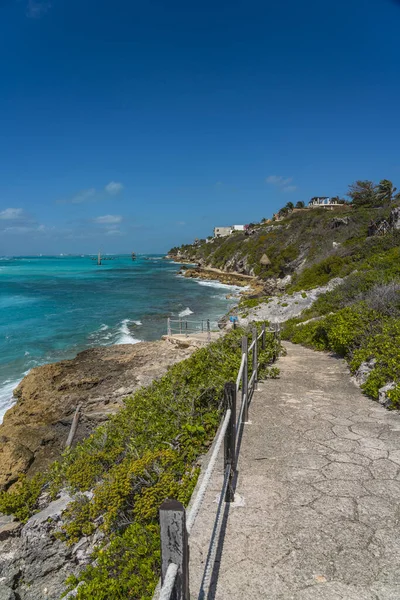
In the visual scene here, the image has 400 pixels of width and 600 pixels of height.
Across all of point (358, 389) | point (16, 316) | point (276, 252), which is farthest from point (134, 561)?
point (276, 252)

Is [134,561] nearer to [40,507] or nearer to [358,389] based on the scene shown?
[40,507]

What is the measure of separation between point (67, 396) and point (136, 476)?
11.0 meters

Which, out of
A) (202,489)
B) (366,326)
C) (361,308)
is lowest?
(202,489)

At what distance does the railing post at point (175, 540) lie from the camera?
1768 mm

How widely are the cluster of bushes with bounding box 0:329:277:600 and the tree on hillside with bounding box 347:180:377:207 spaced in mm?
59133

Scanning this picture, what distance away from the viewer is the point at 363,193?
62.9m

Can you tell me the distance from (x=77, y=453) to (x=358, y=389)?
210 inches

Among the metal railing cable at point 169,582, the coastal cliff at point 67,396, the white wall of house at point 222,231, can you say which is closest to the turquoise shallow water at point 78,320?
the coastal cliff at point 67,396

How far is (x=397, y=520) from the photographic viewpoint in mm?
3486

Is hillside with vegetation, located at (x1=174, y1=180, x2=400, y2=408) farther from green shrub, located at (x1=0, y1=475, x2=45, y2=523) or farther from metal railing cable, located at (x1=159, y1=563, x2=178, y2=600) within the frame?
green shrub, located at (x1=0, y1=475, x2=45, y2=523)

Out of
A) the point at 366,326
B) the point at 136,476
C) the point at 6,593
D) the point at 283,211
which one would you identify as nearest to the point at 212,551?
the point at 136,476

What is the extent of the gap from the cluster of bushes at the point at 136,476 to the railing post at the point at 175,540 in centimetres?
136

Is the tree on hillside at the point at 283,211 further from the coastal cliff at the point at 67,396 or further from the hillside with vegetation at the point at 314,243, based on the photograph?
the coastal cliff at the point at 67,396

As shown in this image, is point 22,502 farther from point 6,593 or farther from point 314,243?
point 314,243
